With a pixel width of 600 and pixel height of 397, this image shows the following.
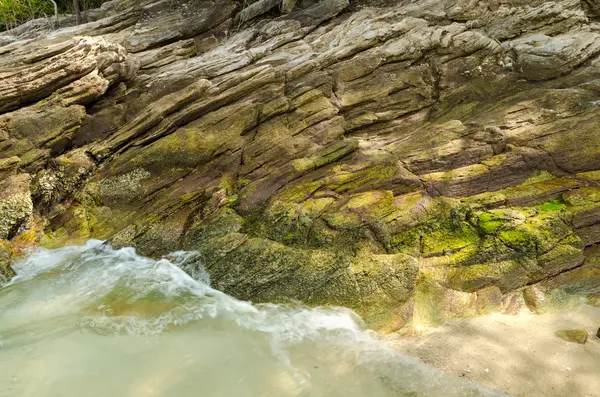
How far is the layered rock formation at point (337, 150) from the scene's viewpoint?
10.7 meters

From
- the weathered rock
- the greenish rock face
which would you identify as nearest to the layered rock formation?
the greenish rock face

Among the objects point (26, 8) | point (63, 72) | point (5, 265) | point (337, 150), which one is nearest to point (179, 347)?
point (5, 265)

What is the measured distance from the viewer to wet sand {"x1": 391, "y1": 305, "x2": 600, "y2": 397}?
24.4 feet

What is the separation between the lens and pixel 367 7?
22438mm

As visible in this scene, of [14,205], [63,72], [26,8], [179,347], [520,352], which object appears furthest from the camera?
[26,8]

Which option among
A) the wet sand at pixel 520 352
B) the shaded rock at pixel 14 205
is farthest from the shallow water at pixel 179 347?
the shaded rock at pixel 14 205

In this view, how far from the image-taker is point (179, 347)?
352 inches

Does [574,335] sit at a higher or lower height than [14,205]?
lower

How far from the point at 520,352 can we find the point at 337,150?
348 inches

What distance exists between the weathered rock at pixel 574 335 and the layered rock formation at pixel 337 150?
1229 millimetres

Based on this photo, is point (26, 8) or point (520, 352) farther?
point (26, 8)

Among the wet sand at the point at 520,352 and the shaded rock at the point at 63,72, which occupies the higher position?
the shaded rock at the point at 63,72

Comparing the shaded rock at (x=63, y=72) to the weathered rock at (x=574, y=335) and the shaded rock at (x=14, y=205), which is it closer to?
the shaded rock at (x=14, y=205)

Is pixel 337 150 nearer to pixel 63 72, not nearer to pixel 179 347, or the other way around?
pixel 179 347
